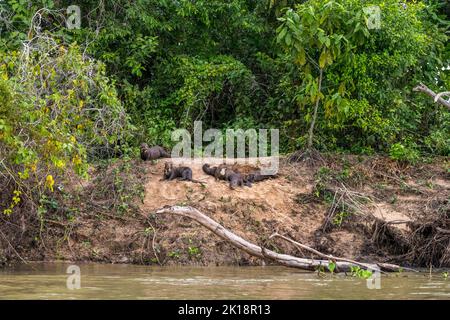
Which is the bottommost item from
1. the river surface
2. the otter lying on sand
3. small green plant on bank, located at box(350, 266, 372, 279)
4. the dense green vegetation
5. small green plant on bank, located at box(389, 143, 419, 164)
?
the river surface

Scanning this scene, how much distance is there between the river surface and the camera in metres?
10.9

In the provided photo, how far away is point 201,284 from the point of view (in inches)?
468

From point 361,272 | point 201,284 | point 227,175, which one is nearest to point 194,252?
point 227,175

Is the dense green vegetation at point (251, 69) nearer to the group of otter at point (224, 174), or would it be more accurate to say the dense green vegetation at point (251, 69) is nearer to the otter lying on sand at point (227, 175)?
the group of otter at point (224, 174)

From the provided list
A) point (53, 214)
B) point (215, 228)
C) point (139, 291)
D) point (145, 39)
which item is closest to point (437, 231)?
point (215, 228)

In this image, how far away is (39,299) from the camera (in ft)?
34.3

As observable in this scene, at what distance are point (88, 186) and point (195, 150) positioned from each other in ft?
8.60

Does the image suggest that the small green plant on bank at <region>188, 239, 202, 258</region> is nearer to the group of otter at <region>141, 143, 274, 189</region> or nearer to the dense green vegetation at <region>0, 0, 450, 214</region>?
the group of otter at <region>141, 143, 274, 189</region>

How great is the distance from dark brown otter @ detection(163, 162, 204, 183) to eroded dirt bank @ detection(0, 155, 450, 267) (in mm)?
127

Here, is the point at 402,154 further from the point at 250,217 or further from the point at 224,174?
the point at 250,217

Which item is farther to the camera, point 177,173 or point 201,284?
point 177,173

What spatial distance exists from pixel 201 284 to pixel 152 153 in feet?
17.9

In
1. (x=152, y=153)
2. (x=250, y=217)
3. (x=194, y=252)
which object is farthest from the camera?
(x=152, y=153)

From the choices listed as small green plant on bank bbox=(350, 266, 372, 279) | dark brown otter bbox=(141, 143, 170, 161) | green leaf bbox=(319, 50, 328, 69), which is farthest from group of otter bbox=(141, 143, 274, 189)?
small green plant on bank bbox=(350, 266, 372, 279)
